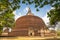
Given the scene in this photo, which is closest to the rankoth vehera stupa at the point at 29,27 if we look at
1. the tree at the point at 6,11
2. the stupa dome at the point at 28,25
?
the stupa dome at the point at 28,25

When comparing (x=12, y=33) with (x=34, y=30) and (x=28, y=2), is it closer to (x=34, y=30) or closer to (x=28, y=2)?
(x=34, y=30)

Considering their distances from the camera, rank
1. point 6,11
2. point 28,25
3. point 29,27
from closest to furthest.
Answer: point 6,11 < point 29,27 < point 28,25

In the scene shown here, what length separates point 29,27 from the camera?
1879 inches

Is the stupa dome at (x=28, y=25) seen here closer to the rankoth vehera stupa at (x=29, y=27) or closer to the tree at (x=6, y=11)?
the rankoth vehera stupa at (x=29, y=27)

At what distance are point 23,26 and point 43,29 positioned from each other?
561cm

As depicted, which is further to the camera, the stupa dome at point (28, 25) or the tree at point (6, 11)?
the stupa dome at point (28, 25)

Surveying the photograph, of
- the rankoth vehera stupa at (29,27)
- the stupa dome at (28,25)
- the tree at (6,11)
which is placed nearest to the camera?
the tree at (6,11)

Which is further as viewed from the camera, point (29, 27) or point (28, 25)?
point (28, 25)

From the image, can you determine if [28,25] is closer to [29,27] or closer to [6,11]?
[29,27]

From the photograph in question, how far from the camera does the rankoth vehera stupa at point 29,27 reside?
47156mm

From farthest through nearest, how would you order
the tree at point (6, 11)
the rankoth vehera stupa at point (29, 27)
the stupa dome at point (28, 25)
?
the stupa dome at point (28, 25) < the rankoth vehera stupa at point (29, 27) < the tree at point (6, 11)

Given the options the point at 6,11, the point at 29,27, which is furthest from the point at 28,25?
the point at 6,11

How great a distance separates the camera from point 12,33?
48875 millimetres

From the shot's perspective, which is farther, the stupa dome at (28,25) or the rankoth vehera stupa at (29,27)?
the stupa dome at (28,25)
